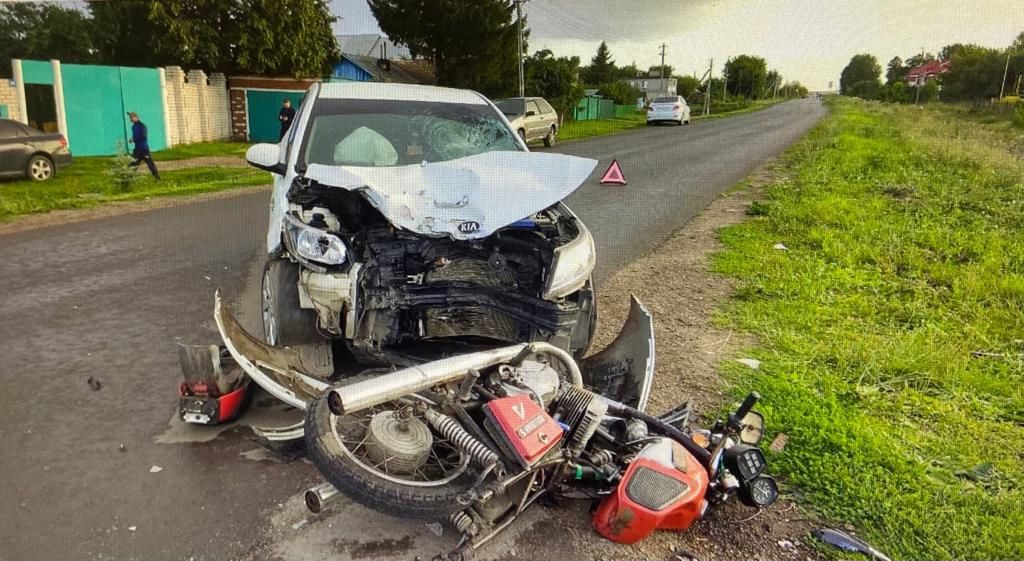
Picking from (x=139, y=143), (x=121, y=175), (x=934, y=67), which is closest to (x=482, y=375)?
(x=121, y=175)

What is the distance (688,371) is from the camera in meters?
4.43

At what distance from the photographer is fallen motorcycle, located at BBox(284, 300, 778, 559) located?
2.45 meters

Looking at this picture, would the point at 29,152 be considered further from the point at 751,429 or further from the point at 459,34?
the point at 459,34

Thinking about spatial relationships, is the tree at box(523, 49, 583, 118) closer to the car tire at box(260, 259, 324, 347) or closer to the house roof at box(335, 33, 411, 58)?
the house roof at box(335, 33, 411, 58)

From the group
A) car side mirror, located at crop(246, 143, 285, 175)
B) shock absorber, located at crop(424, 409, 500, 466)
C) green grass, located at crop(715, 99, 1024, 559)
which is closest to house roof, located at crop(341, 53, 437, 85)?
green grass, located at crop(715, 99, 1024, 559)

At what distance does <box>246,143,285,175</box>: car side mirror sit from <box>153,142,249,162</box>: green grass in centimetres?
1410

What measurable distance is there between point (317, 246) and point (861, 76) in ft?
406

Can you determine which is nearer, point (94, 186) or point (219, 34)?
point (94, 186)

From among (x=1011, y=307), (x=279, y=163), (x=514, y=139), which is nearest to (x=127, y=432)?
(x=279, y=163)

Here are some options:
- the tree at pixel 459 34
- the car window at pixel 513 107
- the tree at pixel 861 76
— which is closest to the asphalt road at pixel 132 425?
the car window at pixel 513 107

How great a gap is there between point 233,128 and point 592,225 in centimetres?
1784

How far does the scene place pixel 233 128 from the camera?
22.7 metres

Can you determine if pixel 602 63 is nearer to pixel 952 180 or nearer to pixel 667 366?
pixel 952 180

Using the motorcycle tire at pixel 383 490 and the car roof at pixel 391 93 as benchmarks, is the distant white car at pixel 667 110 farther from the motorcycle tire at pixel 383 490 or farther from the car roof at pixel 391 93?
the motorcycle tire at pixel 383 490
